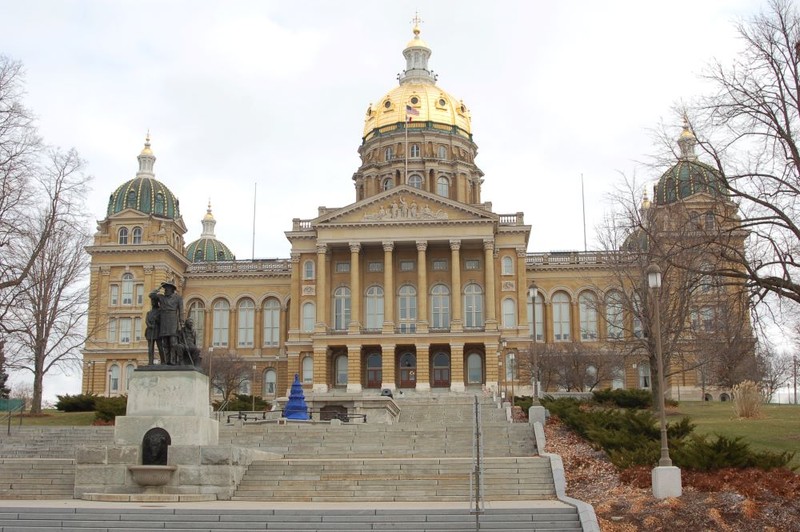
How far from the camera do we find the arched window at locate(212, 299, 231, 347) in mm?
83250

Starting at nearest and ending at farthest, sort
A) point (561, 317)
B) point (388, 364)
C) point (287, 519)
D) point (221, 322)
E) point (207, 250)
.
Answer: point (287, 519) → point (388, 364) → point (561, 317) → point (221, 322) → point (207, 250)

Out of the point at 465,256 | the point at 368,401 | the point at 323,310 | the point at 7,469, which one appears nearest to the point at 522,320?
the point at 465,256

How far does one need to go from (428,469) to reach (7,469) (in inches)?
437

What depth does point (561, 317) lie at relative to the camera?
80.9m

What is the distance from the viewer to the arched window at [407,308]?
238ft

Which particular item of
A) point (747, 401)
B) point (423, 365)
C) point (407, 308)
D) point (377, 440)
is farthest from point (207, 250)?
point (747, 401)

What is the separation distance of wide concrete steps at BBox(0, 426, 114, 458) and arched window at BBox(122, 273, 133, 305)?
130ft

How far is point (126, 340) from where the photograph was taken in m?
79.1

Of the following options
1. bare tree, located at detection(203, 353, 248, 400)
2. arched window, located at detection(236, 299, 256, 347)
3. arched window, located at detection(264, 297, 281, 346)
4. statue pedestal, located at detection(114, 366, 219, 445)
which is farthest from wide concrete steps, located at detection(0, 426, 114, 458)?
arched window, located at detection(236, 299, 256, 347)

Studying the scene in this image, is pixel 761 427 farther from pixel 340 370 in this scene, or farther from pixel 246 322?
pixel 246 322

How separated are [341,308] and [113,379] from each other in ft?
66.6

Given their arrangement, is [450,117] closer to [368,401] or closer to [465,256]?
[465,256]

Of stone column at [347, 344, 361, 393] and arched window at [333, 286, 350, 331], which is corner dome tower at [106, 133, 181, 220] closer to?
arched window at [333, 286, 350, 331]

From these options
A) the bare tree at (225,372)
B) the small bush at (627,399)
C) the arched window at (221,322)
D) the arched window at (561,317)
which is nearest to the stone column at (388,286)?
the bare tree at (225,372)
